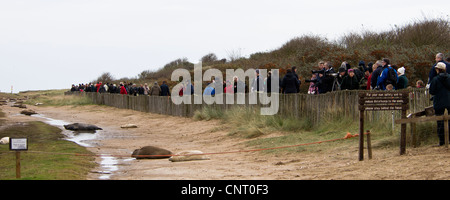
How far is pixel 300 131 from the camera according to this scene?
1839 centimetres

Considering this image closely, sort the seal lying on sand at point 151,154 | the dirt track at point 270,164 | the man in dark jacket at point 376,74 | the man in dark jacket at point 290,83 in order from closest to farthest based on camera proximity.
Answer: the dirt track at point 270,164 < the seal lying on sand at point 151,154 < the man in dark jacket at point 376,74 < the man in dark jacket at point 290,83

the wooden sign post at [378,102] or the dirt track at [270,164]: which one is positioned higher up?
the wooden sign post at [378,102]

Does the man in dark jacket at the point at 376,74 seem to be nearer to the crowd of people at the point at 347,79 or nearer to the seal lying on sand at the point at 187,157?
the crowd of people at the point at 347,79

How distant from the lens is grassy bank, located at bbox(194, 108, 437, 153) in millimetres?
13477

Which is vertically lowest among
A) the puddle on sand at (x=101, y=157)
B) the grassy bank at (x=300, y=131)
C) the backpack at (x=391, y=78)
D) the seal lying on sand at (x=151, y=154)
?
the puddle on sand at (x=101, y=157)

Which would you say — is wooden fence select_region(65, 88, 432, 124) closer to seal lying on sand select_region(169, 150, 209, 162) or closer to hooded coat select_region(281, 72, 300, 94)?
hooded coat select_region(281, 72, 300, 94)

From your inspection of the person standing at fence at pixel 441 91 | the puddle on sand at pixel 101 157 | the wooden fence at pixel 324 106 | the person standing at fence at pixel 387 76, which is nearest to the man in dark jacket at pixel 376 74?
the person standing at fence at pixel 387 76

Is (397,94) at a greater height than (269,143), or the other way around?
(397,94)

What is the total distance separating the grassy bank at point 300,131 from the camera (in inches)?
531

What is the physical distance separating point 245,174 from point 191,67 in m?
55.4

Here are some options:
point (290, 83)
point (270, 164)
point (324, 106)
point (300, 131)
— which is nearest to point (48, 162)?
point (270, 164)

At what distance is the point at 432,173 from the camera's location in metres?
9.27
